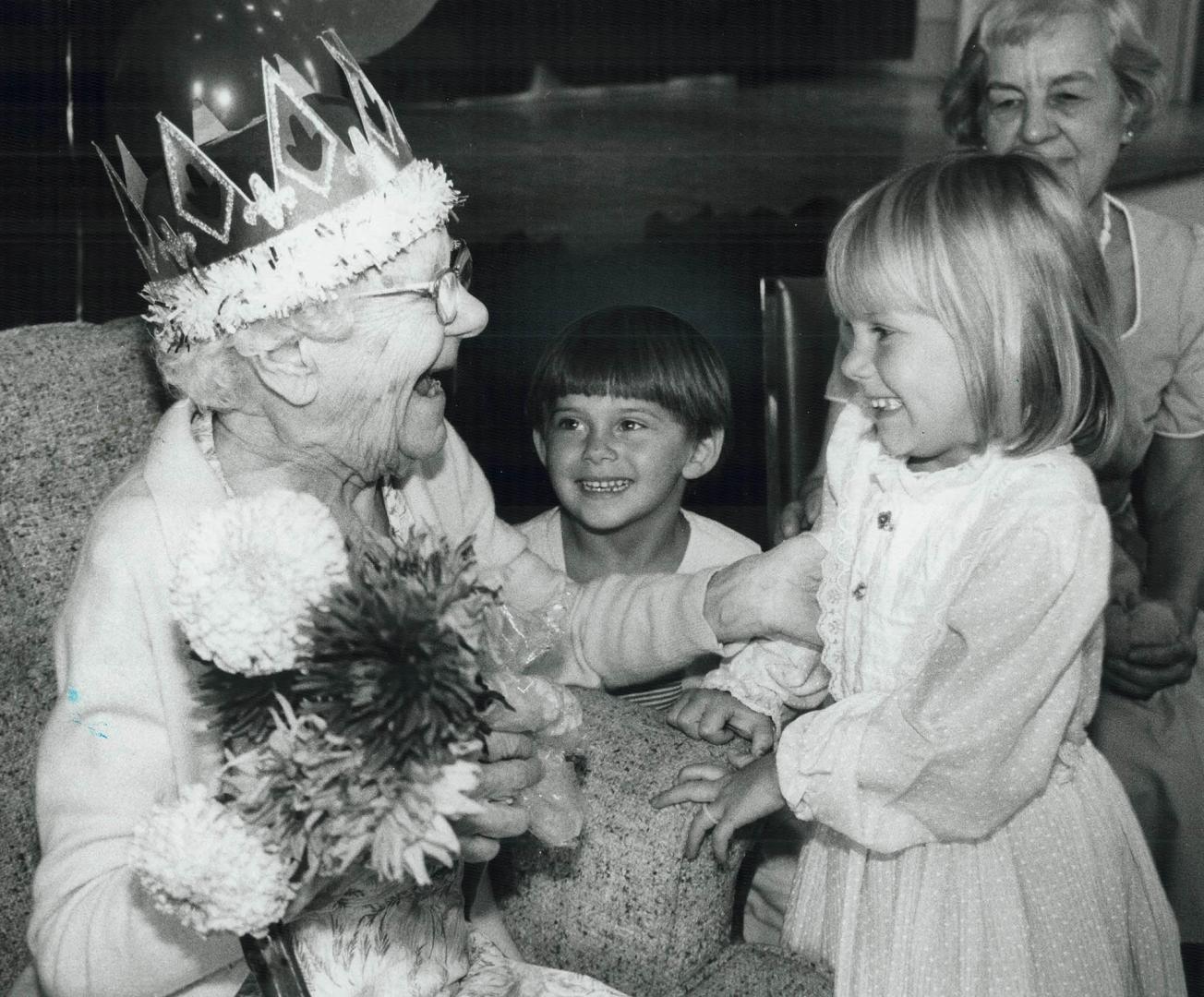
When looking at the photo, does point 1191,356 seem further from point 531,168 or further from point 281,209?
point 531,168

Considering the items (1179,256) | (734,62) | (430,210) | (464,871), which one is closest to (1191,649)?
(1179,256)

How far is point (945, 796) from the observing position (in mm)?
1475

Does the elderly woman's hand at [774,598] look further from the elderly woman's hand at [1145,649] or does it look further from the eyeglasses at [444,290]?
the elderly woman's hand at [1145,649]

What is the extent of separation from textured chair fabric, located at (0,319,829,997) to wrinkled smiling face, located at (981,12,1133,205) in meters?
1.21

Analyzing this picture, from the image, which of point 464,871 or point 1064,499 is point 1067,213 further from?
point 464,871

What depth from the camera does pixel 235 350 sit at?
4.60 ft

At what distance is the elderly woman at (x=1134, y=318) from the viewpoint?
7.32 ft

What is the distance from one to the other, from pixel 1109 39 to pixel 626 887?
1630 mm

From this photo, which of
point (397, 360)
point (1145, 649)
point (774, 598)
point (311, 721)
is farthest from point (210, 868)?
point (1145, 649)

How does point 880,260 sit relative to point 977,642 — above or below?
above

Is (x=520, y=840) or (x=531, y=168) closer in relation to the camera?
(x=520, y=840)

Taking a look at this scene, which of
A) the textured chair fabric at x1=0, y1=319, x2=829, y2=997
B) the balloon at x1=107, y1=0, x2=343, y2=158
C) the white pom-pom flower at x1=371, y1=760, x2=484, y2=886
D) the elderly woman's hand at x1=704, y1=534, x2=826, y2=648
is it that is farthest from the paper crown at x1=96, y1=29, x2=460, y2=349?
the balloon at x1=107, y1=0, x2=343, y2=158

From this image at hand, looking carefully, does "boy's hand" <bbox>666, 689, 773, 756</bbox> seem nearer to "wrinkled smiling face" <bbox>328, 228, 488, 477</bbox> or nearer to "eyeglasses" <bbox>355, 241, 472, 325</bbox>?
"wrinkled smiling face" <bbox>328, 228, 488, 477</bbox>

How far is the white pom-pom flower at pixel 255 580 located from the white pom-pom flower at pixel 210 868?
12cm
